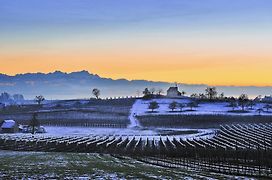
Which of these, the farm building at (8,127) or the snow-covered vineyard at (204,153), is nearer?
the snow-covered vineyard at (204,153)

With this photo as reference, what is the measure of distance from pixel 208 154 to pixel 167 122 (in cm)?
9858

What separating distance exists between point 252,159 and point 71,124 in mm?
110126

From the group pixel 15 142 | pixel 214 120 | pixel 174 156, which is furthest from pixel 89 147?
pixel 214 120

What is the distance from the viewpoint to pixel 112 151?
7350cm

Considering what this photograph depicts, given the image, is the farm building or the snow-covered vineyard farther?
the farm building

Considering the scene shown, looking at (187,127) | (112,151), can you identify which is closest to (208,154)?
(112,151)

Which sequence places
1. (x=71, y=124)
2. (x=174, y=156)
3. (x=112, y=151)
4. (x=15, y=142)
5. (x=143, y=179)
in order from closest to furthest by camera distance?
(x=143, y=179) < (x=174, y=156) < (x=112, y=151) < (x=15, y=142) < (x=71, y=124)

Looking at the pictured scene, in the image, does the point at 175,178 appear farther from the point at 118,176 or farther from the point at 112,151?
the point at 112,151

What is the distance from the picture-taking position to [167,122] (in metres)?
154

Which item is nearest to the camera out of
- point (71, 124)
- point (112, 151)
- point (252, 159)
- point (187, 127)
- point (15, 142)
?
point (252, 159)

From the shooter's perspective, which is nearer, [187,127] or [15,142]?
[15,142]

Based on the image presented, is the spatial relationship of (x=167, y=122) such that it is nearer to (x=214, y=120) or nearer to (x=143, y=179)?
(x=214, y=120)

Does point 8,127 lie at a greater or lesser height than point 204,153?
greater

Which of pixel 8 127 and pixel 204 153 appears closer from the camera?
pixel 204 153
